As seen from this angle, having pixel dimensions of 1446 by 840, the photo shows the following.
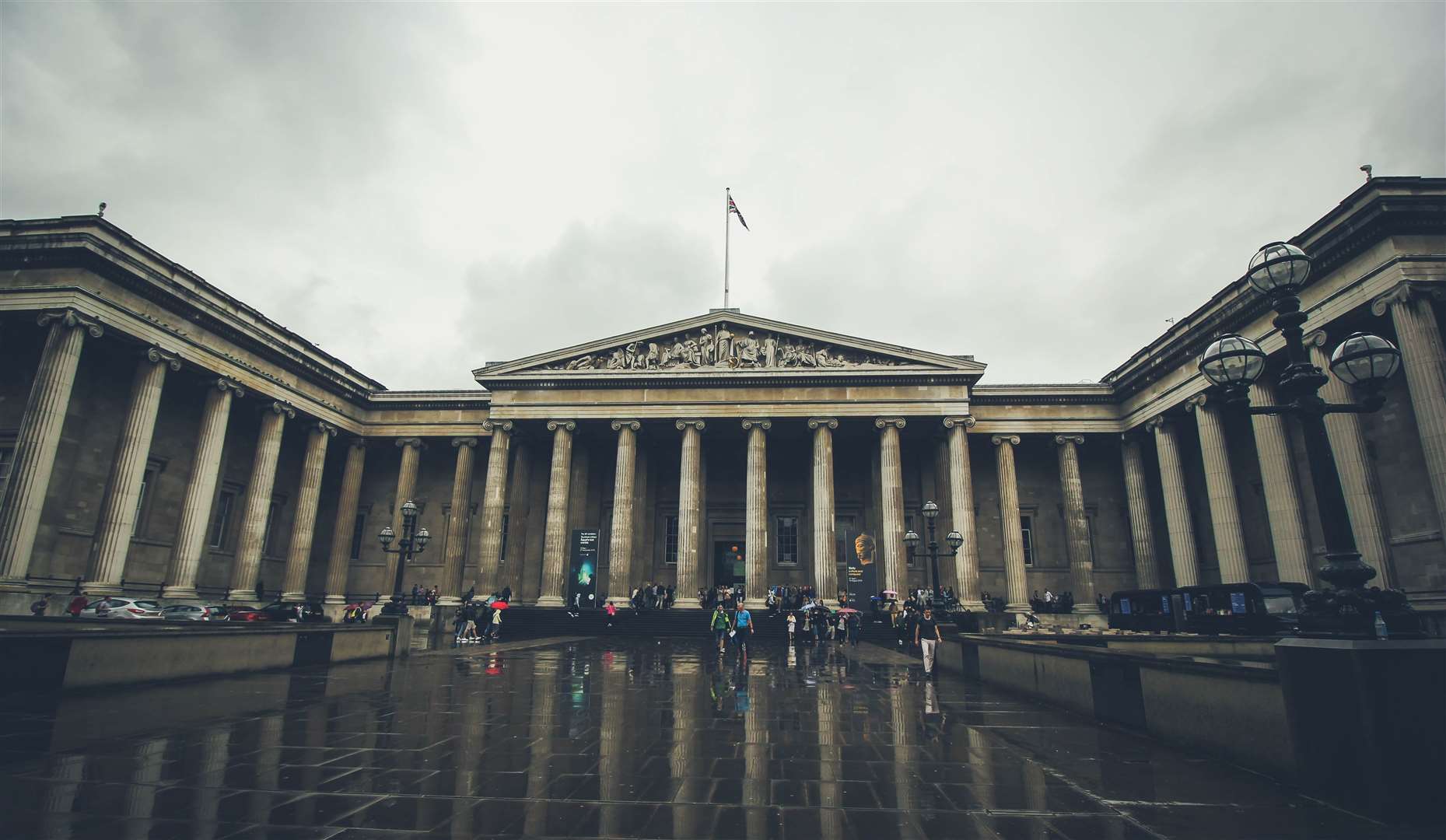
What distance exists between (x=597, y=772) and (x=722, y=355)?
2766 centimetres

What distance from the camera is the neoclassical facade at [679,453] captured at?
20875mm

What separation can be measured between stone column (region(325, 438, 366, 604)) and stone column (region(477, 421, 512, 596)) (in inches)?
318

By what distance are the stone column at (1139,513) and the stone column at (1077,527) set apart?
196 cm

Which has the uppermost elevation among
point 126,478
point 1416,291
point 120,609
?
point 1416,291

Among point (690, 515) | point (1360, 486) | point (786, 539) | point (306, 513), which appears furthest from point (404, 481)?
point (1360, 486)

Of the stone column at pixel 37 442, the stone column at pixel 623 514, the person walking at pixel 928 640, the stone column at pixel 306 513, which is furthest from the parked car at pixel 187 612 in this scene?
the person walking at pixel 928 640

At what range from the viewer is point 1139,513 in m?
32.5

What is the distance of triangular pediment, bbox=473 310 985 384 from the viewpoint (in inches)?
1265

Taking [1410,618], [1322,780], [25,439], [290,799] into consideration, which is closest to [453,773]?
[290,799]

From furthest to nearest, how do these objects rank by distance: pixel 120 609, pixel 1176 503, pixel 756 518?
pixel 756 518
pixel 1176 503
pixel 120 609

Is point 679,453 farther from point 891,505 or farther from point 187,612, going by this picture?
point 187,612

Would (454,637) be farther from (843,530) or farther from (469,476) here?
(843,530)

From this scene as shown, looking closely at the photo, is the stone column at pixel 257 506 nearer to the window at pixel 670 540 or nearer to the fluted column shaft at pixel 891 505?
the window at pixel 670 540

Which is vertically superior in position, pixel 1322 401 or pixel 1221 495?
pixel 1221 495
